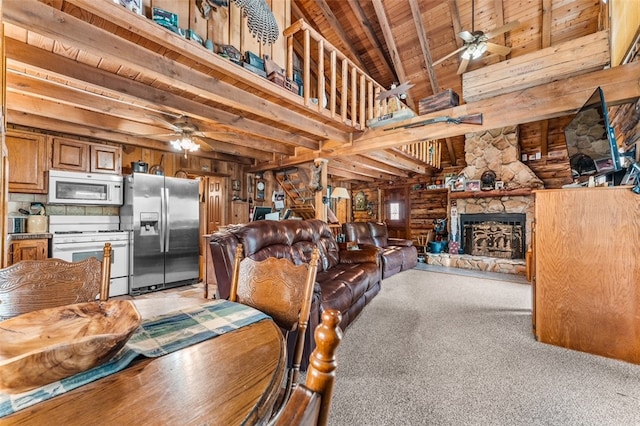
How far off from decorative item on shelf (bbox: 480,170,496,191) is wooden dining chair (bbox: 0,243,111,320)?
6708mm

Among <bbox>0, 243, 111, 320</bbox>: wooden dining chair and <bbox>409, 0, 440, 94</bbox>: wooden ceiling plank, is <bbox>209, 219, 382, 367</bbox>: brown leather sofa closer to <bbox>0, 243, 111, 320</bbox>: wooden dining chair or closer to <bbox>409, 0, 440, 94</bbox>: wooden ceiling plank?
<bbox>0, 243, 111, 320</bbox>: wooden dining chair

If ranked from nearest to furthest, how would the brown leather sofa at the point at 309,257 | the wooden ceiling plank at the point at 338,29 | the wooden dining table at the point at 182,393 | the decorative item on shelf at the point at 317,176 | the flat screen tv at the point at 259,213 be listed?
the wooden dining table at the point at 182,393, the brown leather sofa at the point at 309,257, the flat screen tv at the point at 259,213, the decorative item on shelf at the point at 317,176, the wooden ceiling plank at the point at 338,29

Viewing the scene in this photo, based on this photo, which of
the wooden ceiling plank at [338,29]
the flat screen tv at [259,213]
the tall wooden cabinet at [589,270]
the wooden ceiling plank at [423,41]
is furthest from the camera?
the wooden ceiling plank at [338,29]

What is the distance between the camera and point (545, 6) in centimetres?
418

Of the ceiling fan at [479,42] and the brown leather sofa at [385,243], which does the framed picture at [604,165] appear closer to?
the ceiling fan at [479,42]

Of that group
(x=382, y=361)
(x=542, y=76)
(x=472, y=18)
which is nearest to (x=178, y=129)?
(x=382, y=361)

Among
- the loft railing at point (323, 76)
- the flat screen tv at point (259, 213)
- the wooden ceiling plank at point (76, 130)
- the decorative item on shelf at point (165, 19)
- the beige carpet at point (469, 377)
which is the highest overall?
the loft railing at point (323, 76)

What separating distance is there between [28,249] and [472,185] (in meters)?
7.72

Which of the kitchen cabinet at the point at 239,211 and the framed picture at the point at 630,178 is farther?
the kitchen cabinet at the point at 239,211

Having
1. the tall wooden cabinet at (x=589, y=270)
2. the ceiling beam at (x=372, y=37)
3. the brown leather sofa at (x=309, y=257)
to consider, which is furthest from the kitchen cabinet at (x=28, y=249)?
the ceiling beam at (x=372, y=37)

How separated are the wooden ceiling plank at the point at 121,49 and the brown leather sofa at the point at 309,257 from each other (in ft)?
4.42

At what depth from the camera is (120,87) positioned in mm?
2424

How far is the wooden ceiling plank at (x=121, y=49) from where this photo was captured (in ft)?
5.21

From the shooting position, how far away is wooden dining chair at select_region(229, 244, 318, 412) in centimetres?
117
